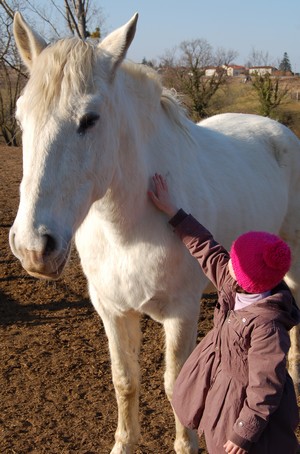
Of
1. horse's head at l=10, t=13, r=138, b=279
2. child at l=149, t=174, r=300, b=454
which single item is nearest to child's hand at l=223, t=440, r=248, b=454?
child at l=149, t=174, r=300, b=454

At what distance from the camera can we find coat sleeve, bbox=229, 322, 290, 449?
2014 mm

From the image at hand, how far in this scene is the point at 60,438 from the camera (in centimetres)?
333

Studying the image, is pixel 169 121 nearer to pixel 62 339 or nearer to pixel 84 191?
pixel 84 191

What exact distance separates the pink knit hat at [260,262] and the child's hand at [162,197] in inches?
22.2

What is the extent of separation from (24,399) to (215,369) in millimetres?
1848

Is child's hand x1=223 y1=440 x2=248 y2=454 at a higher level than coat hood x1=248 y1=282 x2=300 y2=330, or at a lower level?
lower

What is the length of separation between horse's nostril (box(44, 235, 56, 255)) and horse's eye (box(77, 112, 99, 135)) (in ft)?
1.43

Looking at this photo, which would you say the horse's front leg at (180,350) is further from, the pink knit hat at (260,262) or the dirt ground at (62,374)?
the pink knit hat at (260,262)

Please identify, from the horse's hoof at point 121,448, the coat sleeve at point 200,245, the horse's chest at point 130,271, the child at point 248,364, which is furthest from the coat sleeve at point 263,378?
the horse's hoof at point 121,448

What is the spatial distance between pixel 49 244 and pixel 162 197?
907 mm

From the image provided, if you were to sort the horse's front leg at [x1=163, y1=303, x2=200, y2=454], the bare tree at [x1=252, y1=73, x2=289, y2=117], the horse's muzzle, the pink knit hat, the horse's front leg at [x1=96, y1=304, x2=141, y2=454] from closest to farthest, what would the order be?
the horse's muzzle → the pink knit hat → the horse's front leg at [x1=163, y1=303, x2=200, y2=454] → the horse's front leg at [x1=96, y1=304, x2=141, y2=454] → the bare tree at [x1=252, y1=73, x2=289, y2=117]

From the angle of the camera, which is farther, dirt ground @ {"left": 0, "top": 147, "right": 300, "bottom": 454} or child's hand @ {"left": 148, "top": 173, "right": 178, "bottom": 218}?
dirt ground @ {"left": 0, "top": 147, "right": 300, "bottom": 454}

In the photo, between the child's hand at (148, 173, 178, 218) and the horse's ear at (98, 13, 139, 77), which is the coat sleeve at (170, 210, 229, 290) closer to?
the child's hand at (148, 173, 178, 218)

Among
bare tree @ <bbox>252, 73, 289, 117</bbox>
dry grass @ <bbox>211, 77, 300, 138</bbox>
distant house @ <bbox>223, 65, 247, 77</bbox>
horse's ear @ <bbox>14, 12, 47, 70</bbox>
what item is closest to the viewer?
horse's ear @ <bbox>14, 12, 47, 70</bbox>
